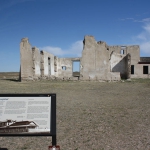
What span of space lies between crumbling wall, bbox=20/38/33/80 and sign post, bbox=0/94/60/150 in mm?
20573

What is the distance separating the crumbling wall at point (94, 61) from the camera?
2323cm

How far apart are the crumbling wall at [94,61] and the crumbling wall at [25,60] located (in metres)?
5.99

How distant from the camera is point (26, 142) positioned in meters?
4.61

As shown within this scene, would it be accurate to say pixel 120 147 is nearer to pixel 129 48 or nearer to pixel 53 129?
pixel 53 129

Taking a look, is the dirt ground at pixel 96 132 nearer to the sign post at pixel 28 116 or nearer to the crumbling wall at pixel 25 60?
the sign post at pixel 28 116

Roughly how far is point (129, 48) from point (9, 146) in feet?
114

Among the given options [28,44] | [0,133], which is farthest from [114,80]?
[0,133]

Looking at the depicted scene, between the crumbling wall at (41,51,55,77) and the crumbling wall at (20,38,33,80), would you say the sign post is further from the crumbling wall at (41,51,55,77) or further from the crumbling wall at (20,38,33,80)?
the crumbling wall at (41,51,55,77)

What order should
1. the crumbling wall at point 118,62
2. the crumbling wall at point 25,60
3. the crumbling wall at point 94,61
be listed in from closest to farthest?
the crumbling wall at point 94,61 → the crumbling wall at point 25,60 → the crumbling wall at point 118,62

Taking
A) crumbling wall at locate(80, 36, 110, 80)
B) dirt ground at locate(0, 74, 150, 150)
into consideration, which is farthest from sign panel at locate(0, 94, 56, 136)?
crumbling wall at locate(80, 36, 110, 80)

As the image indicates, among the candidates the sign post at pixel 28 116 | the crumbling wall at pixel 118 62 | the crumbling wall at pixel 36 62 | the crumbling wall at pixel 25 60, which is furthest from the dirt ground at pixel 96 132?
the crumbling wall at pixel 118 62

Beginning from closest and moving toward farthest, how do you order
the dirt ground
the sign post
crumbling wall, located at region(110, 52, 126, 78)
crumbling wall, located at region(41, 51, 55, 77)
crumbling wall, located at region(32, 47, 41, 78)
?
1. the sign post
2. the dirt ground
3. crumbling wall, located at region(32, 47, 41, 78)
4. crumbling wall, located at region(41, 51, 55, 77)
5. crumbling wall, located at region(110, 52, 126, 78)

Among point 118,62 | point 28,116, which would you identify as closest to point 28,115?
point 28,116

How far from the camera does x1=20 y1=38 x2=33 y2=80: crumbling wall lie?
77.0ft
